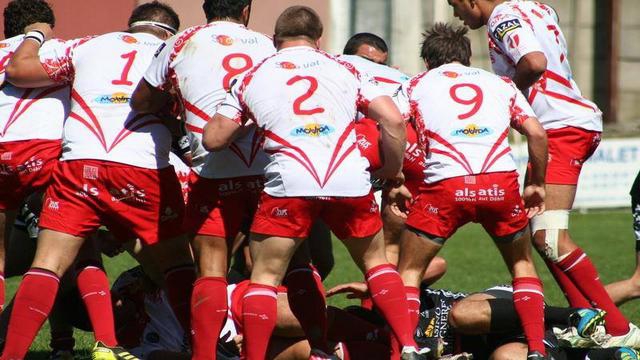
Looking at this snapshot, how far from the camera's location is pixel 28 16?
712 centimetres

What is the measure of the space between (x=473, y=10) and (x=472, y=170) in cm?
148

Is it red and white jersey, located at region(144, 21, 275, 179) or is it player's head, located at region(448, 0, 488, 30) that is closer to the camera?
red and white jersey, located at region(144, 21, 275, 179)

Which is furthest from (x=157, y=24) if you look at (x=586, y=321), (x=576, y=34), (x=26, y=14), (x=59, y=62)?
(x=576, y=34)

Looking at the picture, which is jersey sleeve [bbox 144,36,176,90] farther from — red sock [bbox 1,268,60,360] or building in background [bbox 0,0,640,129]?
building in background [bbox 0,0,640,129]

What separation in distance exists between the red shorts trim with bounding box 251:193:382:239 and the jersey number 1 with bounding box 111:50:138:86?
3.56 feet

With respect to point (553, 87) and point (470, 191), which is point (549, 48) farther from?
point (470, 191)

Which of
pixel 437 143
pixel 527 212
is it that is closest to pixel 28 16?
pixel 437 143

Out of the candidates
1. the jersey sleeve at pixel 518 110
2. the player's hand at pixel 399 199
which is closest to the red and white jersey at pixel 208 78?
the player's hand at pixel 399 199

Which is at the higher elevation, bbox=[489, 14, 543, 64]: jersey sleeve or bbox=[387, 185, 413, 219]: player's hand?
bbox=[489, 14, 543, 64]: jersey sleeve

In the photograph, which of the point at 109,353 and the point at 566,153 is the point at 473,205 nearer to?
the point at 566,153

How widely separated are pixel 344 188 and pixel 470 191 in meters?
0.95

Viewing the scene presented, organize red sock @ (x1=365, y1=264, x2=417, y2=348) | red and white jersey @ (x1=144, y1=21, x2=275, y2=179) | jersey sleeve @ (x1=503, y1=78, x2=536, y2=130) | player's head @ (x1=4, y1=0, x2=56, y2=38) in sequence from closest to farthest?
red sock @ (x1=365, y1=264, x2=417, y2=348)
red and white jersey @ (x1=144, y1=21, x2=275, y2=179)
jersey sleeve @ (x1=503, y1=78, x2=536, y2=130)
player's head @ (x1=4, y1=0, x2=56, y2=38)

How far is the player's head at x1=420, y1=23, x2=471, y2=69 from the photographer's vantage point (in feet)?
23.1

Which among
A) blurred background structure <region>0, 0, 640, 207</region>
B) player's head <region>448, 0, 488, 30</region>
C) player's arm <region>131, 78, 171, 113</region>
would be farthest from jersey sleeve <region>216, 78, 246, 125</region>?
blurred background structure <region>0, 0, 640, 207</region>
